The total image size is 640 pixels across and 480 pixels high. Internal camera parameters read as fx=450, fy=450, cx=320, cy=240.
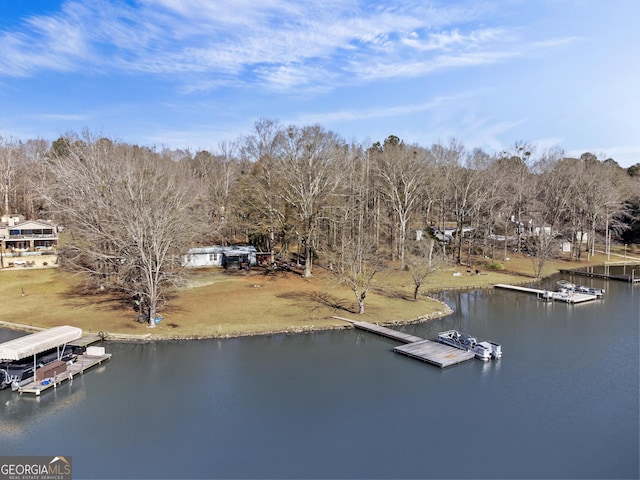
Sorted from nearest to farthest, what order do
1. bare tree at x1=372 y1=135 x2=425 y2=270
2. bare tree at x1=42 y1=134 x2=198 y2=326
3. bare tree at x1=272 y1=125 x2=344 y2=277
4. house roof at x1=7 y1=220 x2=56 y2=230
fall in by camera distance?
bare tree at x1=42 y1=134 x2=198 y2=326 → bare tree at x1=272 y1=125 x2=344 y2=277 → bare tree at x1=372 y1=135 x2=425 y2=270 → house roof at x1=7 y1=220 x2=56 y2=230

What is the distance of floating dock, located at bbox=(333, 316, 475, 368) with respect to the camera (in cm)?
2472

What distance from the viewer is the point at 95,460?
15703 mm

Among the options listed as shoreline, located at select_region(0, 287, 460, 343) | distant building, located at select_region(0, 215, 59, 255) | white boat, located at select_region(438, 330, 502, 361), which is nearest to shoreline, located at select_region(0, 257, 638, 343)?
shoreline, located at select_region(0, 287, 460, 343)

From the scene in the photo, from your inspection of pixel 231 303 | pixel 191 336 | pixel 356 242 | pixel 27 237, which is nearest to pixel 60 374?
pixel 191 336

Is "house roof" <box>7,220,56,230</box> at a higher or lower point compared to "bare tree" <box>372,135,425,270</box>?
lower

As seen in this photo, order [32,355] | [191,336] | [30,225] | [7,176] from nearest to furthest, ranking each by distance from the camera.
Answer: [32,355], [191,336], [30,225], [7,176]

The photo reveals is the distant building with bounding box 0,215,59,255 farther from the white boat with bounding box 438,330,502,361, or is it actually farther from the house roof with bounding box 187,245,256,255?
the white boat with bounding box 438,330,502,361

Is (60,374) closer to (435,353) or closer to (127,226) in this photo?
(127,226)

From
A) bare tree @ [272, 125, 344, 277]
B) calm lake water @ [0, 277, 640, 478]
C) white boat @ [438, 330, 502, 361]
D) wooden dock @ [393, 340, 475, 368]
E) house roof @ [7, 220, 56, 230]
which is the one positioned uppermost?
bare tree @ [272, 125, 344, 277]

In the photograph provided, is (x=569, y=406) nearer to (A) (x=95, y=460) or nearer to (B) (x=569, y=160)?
(A) (x=95, y=460)

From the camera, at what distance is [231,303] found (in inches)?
1400

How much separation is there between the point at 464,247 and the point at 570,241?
17.0 m

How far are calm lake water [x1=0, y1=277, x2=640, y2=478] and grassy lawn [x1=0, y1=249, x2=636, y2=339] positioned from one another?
2.51m

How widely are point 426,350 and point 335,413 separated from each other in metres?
9.09
